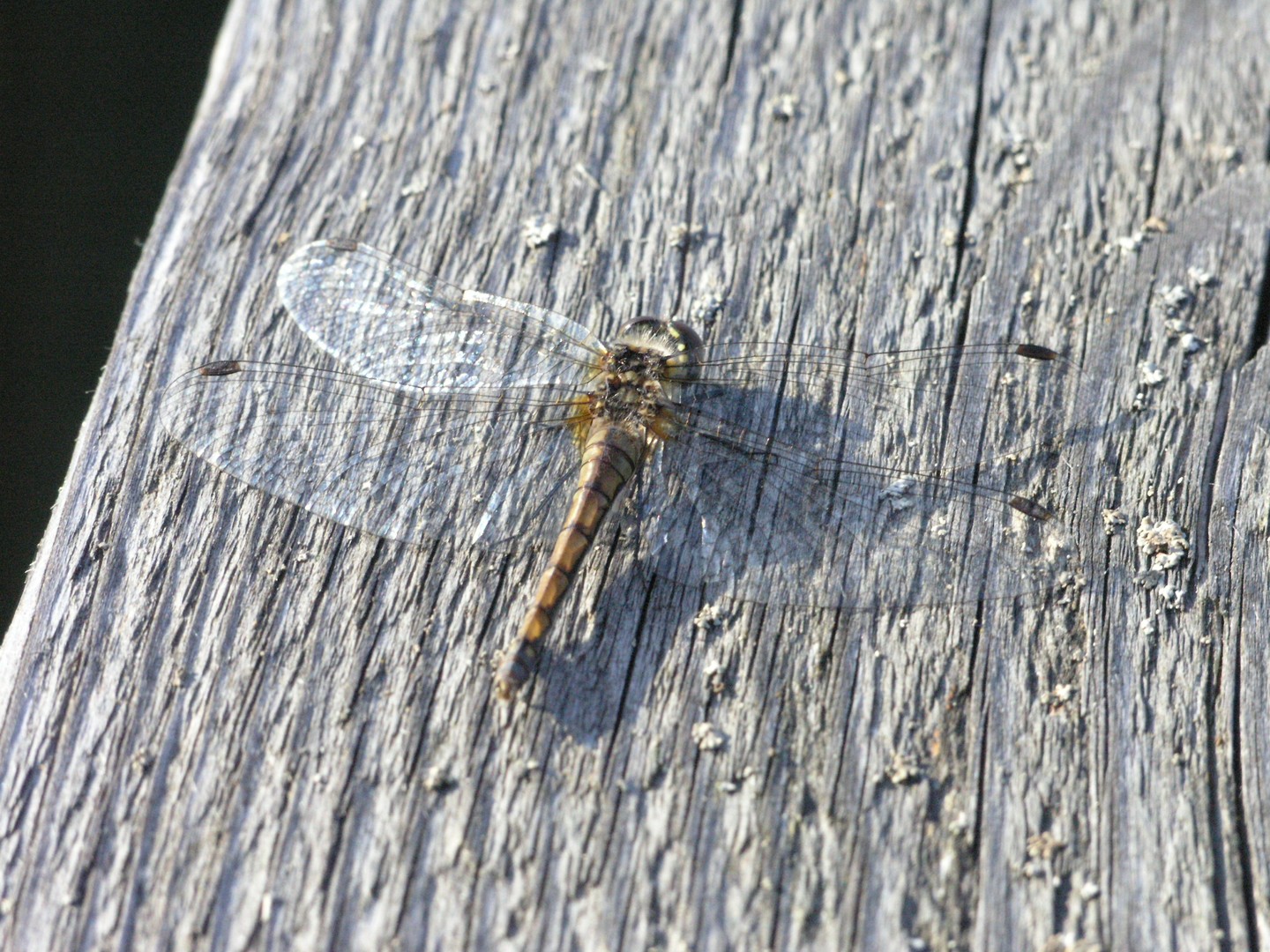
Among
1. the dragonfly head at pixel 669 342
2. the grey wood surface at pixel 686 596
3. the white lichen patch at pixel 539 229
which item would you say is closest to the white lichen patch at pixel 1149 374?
the grey wood surface at pixel 686 596

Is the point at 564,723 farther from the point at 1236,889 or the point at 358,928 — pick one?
the point at 1236,889

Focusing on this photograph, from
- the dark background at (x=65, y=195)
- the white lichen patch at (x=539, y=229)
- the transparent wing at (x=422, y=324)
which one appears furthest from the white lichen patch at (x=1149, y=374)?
the dark background at (x=65, y=195)

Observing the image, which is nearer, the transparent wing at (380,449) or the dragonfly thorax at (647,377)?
the transparent wing at (380,449)

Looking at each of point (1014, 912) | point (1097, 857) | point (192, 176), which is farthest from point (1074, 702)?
point (192, 176)

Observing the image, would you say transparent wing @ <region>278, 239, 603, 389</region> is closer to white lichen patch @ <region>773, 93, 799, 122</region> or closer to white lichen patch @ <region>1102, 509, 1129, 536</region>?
white lichen patch @ <region>773, 93, 799, 122</region>

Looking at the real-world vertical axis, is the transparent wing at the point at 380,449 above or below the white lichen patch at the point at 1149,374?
below

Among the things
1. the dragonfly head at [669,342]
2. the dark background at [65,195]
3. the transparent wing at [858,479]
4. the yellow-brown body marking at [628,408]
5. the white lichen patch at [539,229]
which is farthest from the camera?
the dark background at [65,195]

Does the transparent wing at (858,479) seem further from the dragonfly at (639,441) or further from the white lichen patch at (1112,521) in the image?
the white lichen patch at (1112,521)

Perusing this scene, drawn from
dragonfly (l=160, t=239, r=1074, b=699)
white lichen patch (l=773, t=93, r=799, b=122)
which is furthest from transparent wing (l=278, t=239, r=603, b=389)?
white lichen patch (l=773, t=93, r=799, b=122)

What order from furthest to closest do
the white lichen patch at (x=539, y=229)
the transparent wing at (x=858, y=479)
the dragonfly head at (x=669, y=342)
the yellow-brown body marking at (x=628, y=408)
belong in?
1. the white lichen patch at (x=539, y=229)
2. the dragonfly head at (x=669, y=342)
3. the yellow-brown body marking at (x=628, y=408)
4. the transparent wing at (x=858, y=479)
